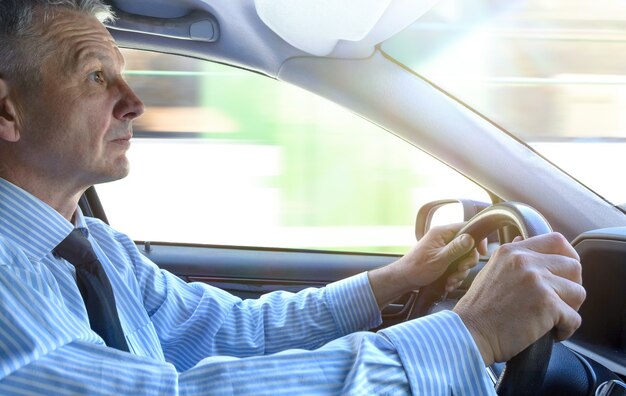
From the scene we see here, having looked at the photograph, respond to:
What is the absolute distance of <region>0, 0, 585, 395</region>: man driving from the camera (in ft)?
3.64

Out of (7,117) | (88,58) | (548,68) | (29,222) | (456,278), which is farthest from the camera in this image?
(548,68)

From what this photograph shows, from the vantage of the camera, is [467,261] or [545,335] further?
[467,261]

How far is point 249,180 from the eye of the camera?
111 inches

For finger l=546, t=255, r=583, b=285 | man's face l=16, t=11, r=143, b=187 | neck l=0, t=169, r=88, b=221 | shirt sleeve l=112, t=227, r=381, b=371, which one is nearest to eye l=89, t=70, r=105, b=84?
man's face l=16, t=11, r=143, b=187

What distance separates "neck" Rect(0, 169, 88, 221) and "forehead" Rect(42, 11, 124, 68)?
254 mm

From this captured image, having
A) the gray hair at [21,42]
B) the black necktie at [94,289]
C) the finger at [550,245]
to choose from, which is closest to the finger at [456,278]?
the finger at [550,245]

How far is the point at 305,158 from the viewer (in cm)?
275

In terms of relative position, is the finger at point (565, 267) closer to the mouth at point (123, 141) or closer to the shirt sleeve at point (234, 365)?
the shirt sleeve at point (234, 365)

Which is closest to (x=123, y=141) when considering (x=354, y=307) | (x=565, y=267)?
(x=354, y=307)

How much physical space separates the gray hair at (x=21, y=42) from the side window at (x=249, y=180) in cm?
97

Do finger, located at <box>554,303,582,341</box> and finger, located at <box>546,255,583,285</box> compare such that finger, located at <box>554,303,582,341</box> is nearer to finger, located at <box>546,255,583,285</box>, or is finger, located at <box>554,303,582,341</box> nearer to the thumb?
finger, located at <box>546,255,583,285</box>

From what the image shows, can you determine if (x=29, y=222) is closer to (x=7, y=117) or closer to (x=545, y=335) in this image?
(x=7, y=117)

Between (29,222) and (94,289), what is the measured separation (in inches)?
6.6

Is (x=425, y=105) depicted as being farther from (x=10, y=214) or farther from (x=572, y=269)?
(x=10, y=214)
